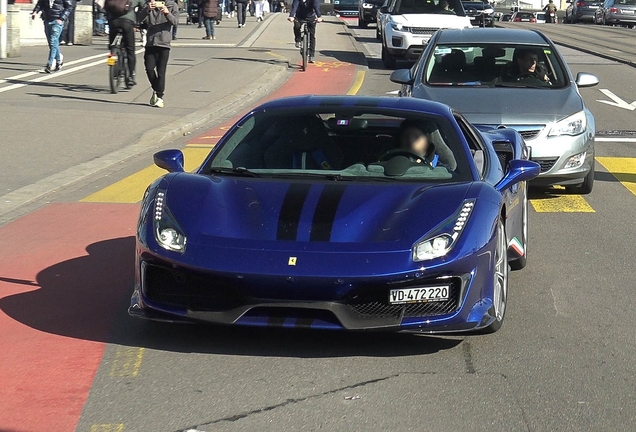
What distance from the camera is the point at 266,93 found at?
68.0 feet

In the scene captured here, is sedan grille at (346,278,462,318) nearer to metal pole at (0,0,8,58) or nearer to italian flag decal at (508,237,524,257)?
italian flag decal at (508,237,524,257)

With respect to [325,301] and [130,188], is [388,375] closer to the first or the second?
[325,301]

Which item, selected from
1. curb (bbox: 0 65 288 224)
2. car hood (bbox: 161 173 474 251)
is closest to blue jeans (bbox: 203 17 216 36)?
curb (bbox: 0 65 288 224)

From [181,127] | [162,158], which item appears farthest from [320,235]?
[181,127]

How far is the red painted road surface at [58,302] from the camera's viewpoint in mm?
4910

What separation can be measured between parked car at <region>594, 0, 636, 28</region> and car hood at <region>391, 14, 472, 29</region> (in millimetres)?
33321

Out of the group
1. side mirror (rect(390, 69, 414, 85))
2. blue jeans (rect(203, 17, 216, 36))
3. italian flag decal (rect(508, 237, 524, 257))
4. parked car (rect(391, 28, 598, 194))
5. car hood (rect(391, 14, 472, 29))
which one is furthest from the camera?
blue jeans (rect(203, 17, 216, 36))

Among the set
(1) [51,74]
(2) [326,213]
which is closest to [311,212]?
(2) [326,213]

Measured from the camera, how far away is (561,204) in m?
10.4

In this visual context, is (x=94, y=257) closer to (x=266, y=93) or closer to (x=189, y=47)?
(x=266, y=93)

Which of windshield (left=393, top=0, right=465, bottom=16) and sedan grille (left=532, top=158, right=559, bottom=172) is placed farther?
windshield (left=393, top=0, right=465, bottom=16)

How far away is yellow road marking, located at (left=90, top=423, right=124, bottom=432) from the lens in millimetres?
4516

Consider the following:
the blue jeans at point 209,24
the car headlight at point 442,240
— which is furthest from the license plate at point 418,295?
the blue jeans at point 209,24

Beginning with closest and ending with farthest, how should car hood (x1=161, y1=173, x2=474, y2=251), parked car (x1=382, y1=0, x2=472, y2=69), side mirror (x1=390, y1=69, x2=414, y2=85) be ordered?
1. car hood (x1=161, y1=173, x2=474, y2=251)
2. side mirror (x1=390, y1=69, x2=414, y2=85)
3. parked car (x1=382, y1=0, x2=472, y2=69)
